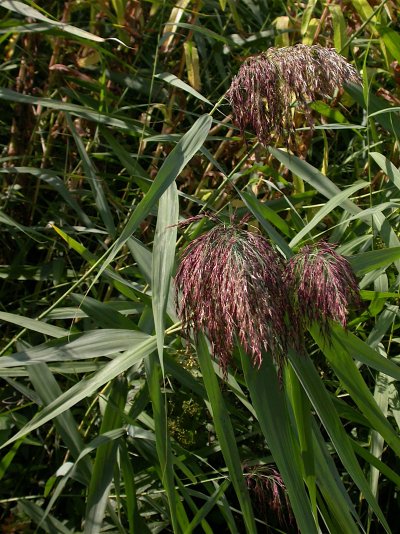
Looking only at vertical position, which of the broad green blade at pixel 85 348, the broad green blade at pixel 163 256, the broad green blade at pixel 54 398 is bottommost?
the broad green blade at pixel 54 398

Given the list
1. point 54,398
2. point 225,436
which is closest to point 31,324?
point 54,398

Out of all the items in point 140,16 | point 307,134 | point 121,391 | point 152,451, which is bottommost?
point 152,451

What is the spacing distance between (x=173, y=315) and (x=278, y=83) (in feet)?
1.19

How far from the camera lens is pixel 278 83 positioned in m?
1.00

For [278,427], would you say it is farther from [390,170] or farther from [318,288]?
[390,170]

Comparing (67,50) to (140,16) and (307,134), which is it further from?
(307,134)

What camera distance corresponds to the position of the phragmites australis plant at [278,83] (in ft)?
3.21

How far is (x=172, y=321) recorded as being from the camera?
124 centimetres

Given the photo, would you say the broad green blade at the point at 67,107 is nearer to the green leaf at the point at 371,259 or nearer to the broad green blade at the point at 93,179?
the broad green blade at the point at 93,179

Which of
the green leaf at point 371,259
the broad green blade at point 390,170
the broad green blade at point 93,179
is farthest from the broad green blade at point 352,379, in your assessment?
the broad green blade at point 93,179

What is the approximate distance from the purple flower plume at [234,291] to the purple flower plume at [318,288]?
0.02 m

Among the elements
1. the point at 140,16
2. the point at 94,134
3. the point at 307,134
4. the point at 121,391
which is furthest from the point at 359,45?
the point at 121,391

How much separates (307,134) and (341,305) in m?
0.78

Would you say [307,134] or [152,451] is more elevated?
[307,134]
